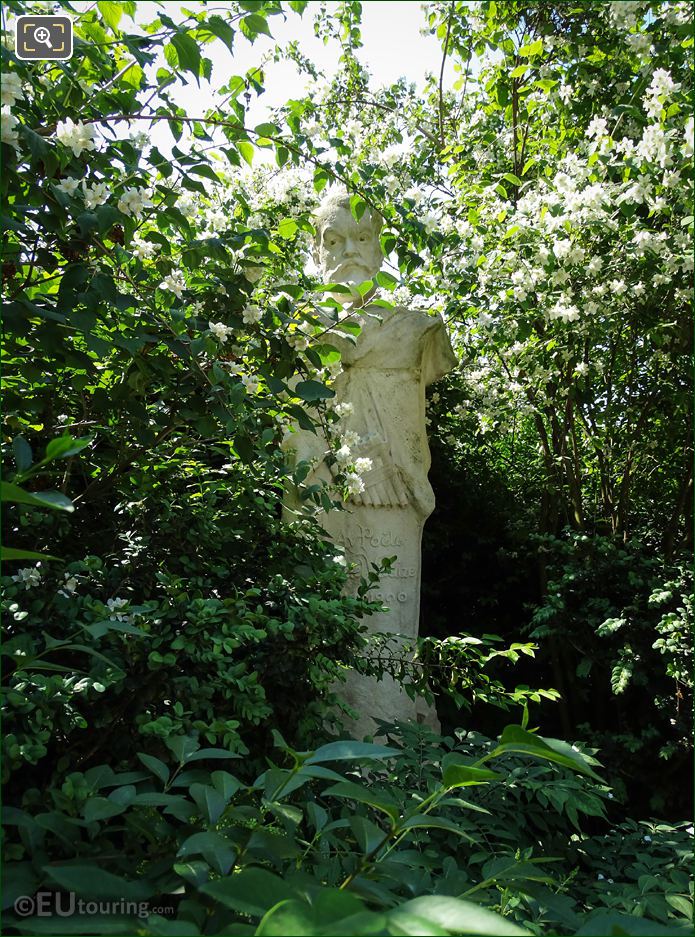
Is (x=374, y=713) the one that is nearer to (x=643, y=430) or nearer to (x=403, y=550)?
(x=403, y=550)

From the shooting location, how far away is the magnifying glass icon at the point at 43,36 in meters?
1.82

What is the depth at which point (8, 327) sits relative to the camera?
1795mm

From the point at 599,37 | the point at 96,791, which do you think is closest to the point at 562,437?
the point at 599,37

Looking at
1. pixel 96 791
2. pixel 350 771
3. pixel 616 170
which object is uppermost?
pixel 616 170

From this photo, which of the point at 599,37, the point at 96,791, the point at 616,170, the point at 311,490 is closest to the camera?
the point at 96,791

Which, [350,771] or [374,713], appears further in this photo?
[374,713]

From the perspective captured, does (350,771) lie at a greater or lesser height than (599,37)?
lesser

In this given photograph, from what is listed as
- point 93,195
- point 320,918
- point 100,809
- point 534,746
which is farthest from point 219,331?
point 320,918

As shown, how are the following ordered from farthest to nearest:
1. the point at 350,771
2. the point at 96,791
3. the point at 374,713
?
the point at 374,713
the point at 350,771
the point at 96,791

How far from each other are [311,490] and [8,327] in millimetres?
956

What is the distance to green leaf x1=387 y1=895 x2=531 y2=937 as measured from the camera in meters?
0.72

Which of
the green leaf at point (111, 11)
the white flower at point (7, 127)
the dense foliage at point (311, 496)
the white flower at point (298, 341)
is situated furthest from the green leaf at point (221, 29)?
the white flower at point (298, 341)

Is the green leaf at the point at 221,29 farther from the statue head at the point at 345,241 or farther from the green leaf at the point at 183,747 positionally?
the statue head at the point at 345,241

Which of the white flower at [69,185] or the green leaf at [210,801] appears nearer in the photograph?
the green leaf at [210,801]
